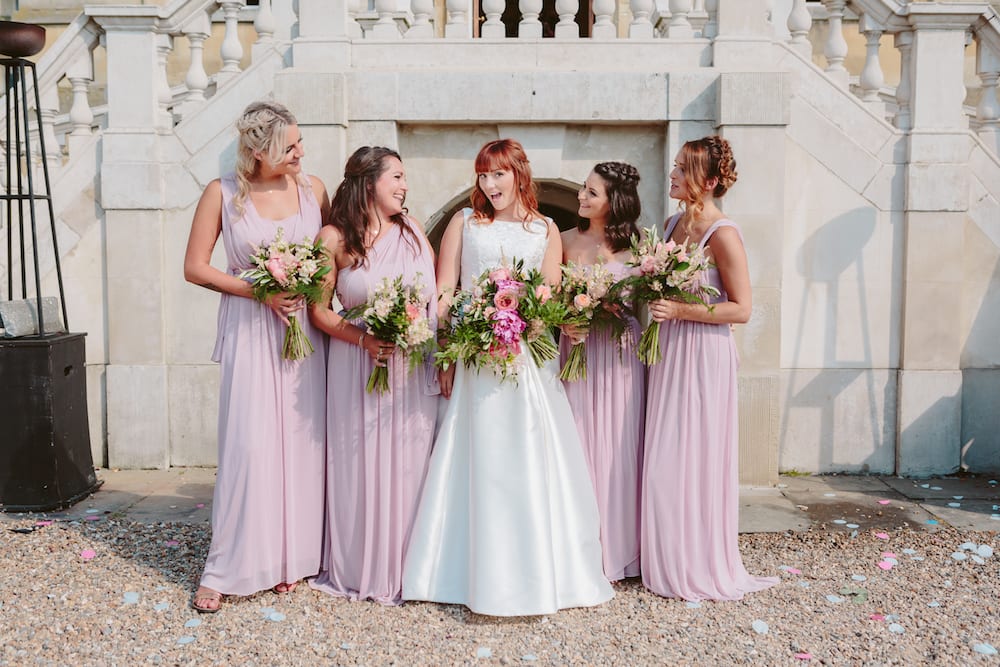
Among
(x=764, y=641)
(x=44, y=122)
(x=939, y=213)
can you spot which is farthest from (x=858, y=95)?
(x=44, y=122)

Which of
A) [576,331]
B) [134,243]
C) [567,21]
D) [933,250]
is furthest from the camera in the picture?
[134,243]

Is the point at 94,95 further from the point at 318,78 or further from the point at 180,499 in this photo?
the point at 180,499

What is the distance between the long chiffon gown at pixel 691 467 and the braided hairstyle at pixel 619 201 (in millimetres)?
470

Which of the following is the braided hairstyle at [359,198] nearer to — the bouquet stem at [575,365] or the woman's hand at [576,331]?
the woman's hand at [576,331]

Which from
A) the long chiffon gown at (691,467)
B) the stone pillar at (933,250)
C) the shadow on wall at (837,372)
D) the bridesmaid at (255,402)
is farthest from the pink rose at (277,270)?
the stone pillar at (933,250)

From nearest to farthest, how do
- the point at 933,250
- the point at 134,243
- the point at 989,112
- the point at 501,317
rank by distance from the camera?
the point at 501,317, the point at 933,250, the point at 134,243, the point at 989,112

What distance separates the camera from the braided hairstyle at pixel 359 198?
15.6 feet

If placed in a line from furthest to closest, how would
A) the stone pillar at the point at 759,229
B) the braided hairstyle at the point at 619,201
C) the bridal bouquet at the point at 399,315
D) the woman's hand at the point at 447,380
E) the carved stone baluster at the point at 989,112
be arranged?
the carved stone baluster at the point at 989,112
the stone pillar at the point at 759,229
the braided hairstyle at the point at 619,201
the woman's hand at the point at 447,380
the bridal bouquet at the point at 399,315

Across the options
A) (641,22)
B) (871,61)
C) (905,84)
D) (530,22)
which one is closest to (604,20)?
(641,22)

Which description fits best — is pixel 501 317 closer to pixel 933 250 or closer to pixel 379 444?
pixel 379 444

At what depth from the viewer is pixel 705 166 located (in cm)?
480

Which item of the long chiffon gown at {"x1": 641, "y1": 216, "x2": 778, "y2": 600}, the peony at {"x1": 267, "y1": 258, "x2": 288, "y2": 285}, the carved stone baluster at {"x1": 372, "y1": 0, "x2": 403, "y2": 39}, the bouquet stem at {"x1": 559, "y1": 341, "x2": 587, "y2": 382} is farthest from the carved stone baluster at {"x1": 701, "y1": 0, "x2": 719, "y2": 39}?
the peony at {"x1": 267, "y1": 258, "x2": 288, "y2": 285}

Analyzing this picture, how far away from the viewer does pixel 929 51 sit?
739cm

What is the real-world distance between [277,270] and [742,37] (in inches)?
174
